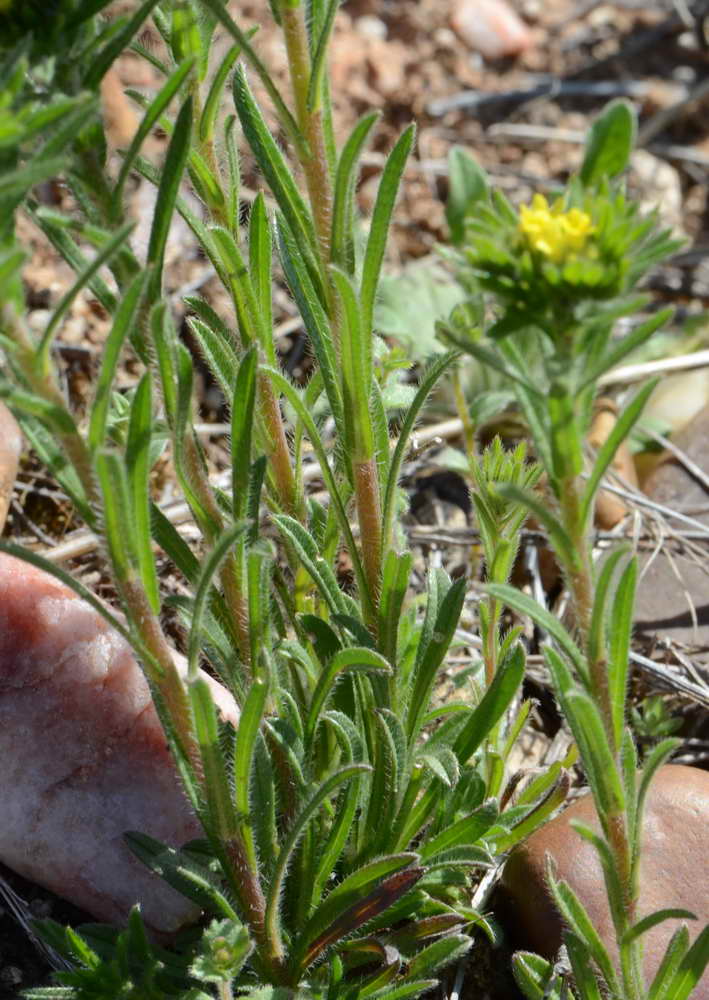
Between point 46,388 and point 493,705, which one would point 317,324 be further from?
point 493,705

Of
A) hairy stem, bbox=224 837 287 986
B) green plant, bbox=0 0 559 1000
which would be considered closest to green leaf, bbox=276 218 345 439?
green plant, bbox=0 0 559 1000

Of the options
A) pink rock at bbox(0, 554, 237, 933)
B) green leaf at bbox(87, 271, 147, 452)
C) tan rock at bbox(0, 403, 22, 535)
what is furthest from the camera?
tan rock at bbox(0, 403, 22, 535)

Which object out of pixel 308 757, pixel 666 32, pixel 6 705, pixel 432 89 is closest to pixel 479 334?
pixel 308 757

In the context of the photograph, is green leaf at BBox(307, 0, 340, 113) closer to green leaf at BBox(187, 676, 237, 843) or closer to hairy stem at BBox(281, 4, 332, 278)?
hairy stem at BBox(281, 4, 332, 278)

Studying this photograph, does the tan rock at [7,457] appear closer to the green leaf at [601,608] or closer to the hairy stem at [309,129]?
the hairy stem at [309,129]

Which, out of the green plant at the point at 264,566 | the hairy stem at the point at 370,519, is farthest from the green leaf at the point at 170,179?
the hairy stem at the point at 370,519

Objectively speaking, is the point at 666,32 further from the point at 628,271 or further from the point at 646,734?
the point at 628,271
